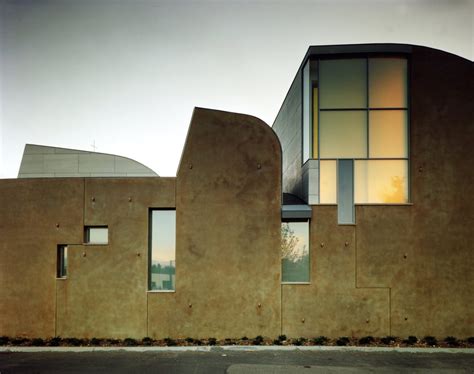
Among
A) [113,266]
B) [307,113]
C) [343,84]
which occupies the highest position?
[343,84]

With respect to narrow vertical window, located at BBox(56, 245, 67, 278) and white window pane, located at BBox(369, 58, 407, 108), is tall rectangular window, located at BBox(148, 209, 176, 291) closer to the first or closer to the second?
narrow vertical window, located at BBox(56, 245, 67, 278)

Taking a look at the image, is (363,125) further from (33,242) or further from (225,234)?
(33,242)

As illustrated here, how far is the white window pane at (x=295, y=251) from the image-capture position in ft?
44.6

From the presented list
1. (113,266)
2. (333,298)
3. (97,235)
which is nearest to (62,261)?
(97,235)

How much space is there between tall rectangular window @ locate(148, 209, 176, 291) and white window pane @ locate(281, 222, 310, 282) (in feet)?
11.9

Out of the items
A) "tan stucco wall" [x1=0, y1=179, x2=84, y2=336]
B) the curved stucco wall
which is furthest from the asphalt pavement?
the curved stucco wall

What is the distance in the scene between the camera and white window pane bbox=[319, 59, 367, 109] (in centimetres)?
1390

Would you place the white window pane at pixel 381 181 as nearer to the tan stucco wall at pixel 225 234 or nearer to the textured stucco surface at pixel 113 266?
the tan stucco wall at pixel 225 234

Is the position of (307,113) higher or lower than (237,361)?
higher

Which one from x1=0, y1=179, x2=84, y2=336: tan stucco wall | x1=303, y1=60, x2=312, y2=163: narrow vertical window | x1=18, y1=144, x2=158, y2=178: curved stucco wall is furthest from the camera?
x1=18, y1=144, x2=158, y2=178: curved stucco wall

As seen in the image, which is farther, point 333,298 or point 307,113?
point 307,113

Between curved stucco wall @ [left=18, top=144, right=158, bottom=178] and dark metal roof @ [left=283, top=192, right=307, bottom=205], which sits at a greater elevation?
curved stucco wall @ [left=18, top=144, right=158, bottom=178]

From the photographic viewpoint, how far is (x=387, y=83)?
547 inches

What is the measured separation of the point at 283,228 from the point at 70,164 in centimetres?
848
